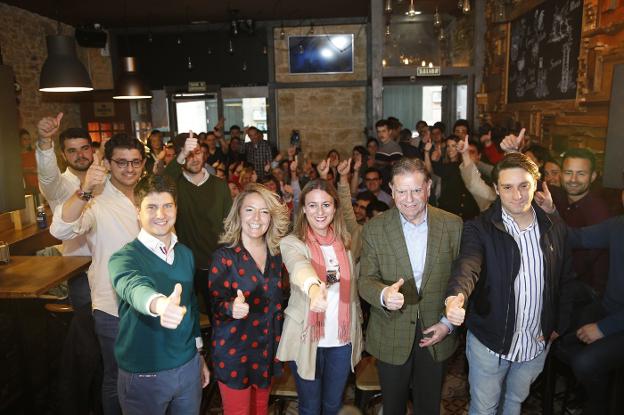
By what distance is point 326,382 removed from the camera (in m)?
2.52

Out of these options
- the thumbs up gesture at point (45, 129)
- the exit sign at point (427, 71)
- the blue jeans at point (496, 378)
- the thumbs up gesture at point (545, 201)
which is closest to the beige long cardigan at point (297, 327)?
the blue jeans at point (496, 378)

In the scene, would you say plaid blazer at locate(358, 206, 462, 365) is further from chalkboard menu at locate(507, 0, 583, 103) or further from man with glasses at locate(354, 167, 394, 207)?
chalkboard menu at locate(507, 0, 583, 103)

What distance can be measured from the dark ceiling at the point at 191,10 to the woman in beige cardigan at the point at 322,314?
6.54 m

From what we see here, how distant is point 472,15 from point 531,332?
7.45 metres

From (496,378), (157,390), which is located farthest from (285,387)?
(496,378)

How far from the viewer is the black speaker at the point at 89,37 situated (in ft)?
27.5

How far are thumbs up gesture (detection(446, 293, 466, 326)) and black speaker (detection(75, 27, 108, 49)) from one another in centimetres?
852

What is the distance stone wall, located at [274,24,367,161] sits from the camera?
9883 mm

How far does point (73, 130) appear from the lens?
340 cm

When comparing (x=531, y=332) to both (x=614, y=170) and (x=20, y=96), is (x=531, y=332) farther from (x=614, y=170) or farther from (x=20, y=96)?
(x=20, y=96)

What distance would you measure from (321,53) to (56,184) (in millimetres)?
7720

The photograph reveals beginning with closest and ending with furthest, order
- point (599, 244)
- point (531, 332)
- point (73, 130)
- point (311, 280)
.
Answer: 1. point (311, 280)
2. point (531, 332)
3. point (599, 244)
4. point (73, 130)

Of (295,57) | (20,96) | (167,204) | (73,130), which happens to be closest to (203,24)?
(295,57)

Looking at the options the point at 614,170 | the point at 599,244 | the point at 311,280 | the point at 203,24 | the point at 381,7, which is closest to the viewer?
the point at 311,280
